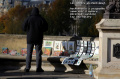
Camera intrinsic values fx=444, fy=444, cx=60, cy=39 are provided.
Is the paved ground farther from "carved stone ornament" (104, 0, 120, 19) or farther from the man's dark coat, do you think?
"carved stone ornament" (104, 0, 120, 19)

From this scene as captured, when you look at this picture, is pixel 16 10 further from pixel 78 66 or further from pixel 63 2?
pixel 78 66

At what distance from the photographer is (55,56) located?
1264 cm

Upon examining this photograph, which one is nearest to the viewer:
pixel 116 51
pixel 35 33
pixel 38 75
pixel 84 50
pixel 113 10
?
pixel 116 51

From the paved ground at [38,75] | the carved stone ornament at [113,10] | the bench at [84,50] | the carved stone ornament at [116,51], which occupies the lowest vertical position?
the paved ground at [38,75]

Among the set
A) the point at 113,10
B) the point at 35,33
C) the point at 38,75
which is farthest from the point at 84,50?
the point at 113,10

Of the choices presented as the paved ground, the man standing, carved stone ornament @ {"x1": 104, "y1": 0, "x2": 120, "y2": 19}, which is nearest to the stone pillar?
carved stone ornament @ {"x1": 104, "y1": 0, "x2": 120, "y2": 19}

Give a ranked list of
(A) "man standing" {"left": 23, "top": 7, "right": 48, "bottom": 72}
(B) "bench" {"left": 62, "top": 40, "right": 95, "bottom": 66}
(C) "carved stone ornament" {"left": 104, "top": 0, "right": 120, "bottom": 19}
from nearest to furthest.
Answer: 1. (C) "carved stone ornament" {"left": 104, "top": 0, "right": 120, "bottom": 19}
2. (A) "man standing" {"left": 23, "top": 7, "right": 48, "bottom": 72}
3. (B) "bench" {"left": 62, "top": 40, "right": 95, "bottom": 66}

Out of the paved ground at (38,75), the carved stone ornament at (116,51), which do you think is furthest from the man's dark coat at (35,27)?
the carved stone ornament at (116,51)

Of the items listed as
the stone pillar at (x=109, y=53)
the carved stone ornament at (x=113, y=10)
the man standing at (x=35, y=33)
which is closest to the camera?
the stone pillar at (x=109, y=53)

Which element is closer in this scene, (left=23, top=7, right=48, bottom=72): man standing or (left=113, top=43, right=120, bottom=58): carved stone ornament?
(left=113, top=43, right=120, bottom=58): carved stone ornament

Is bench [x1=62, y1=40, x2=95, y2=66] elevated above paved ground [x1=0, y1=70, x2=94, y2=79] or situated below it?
above

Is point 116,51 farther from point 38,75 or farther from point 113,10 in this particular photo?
point 38,75

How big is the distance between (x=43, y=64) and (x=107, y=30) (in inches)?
102

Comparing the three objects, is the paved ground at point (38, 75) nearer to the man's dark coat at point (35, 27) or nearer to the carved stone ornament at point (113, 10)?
the man's dark coat at point (35, 27)
